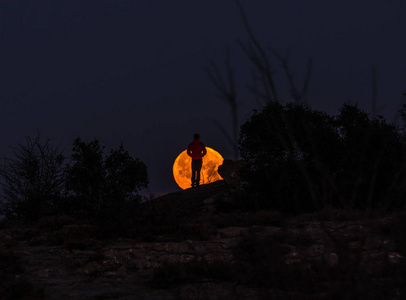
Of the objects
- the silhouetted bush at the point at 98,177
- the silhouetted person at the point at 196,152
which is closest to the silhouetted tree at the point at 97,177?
the silhouetted bush at the point at 98,177

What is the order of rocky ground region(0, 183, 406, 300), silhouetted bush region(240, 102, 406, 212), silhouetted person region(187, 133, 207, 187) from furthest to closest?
silhouetted person region(187, 133, 207, 187)
silhouetted bush region(240, 102, 406, 212)
rocky ground region(0, 183, 406, 300)

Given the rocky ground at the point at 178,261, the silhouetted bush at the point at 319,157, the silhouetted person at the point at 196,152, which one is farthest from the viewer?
the silhouetted person at the point at 196,152

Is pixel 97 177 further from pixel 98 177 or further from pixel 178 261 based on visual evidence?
pixel 178 261

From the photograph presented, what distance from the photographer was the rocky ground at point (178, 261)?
6688 millimetres

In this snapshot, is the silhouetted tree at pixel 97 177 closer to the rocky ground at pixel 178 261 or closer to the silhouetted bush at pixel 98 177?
the silhouetted bush at pixel 98 177

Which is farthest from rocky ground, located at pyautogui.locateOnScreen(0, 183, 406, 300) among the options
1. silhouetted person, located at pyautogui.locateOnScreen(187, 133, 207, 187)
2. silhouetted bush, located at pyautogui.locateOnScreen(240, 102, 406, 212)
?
silhouetted person, located at pyautogui.locateOnScreen(187, 133, 207, 187)

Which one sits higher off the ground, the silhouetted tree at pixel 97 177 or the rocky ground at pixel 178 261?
the silhouetted tree at pixel 97 177

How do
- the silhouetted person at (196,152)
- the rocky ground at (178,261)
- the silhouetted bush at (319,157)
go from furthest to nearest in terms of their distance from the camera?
the silhouetted person at (196,152), the silhouetted bush at (319,157), the rocky ground at (178,261)

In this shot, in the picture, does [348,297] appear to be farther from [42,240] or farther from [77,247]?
[42,240]

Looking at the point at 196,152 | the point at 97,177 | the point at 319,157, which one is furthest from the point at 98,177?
the point at 319,157

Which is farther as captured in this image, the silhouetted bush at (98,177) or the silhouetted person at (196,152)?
the silhouetted person at (196,152)

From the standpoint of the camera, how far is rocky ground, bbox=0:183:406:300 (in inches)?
263

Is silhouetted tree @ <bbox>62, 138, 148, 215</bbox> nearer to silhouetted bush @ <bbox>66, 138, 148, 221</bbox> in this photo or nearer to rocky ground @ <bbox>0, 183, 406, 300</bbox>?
silhouetted bush @ <bbox>66, 138, 148, 221</bbox>

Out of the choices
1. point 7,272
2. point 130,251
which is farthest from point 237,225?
point 7,272
